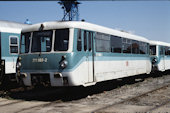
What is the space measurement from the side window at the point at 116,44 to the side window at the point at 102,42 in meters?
0.47

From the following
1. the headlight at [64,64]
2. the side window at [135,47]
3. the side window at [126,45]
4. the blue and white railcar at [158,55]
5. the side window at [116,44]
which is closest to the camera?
the headlight at [64,64]

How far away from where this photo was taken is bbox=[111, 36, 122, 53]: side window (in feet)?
39.3

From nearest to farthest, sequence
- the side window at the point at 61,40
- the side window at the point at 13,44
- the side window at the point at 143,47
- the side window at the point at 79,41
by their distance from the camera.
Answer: the side window at the point at 61,40
the side window at the point at 79,41
the side window at the point at 13,44
the side window at the point at 143,47

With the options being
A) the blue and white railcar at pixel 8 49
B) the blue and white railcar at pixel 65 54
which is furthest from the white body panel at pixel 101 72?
the blue and white railcar at pixel 8 49

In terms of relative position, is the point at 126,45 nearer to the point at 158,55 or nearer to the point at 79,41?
the point at 79,41

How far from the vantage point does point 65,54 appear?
29.0ft

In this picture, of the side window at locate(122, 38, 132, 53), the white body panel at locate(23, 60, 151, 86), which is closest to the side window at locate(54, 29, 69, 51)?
the white body panel at locate(23, 60, 151, 86)

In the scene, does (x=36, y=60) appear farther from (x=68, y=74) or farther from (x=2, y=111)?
(x=2, y=111)

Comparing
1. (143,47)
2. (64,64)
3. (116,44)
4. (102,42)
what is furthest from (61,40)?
(143,47)

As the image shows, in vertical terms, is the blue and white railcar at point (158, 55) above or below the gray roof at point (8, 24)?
below

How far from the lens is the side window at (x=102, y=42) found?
1065 centimetres

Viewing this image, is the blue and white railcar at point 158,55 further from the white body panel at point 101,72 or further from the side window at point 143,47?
the white body panel at point 101,72

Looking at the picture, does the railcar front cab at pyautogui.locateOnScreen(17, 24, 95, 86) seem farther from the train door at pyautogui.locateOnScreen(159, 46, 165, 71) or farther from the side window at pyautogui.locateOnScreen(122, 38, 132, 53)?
the train door at pyautogui.locateOnScreen(159, 46, 165, 71)

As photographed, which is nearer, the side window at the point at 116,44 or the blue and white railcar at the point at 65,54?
the blue and white railcar at the point at 65,54
